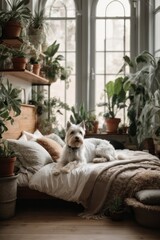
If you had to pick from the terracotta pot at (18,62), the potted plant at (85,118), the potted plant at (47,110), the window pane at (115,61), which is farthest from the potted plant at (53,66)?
the terracotta pot at (18,62)

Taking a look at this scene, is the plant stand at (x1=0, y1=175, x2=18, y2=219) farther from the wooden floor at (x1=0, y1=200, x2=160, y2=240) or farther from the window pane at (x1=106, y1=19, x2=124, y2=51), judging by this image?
the window pane at (x1=106, y1=19, x2=124, y2=51)

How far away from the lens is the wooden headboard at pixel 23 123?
3.87m

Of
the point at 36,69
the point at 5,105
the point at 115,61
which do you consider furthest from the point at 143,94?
the point at 5,105

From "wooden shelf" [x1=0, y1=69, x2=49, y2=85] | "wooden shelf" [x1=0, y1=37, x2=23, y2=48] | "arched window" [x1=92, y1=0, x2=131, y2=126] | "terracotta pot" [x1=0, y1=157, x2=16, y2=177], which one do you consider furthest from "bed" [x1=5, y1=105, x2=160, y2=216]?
"arched window" [x1=92, y1=0, x2=131, y2=126]

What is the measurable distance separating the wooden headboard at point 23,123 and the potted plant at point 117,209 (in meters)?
1.43

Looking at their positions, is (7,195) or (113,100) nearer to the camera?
(7,195)

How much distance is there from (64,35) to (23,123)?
75.4 inches

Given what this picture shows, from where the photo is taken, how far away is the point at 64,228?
2.88 metres

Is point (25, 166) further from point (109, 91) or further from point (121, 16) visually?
point (121, 16)

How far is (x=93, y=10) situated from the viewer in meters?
5.48

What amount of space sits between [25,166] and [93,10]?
314 centimetres

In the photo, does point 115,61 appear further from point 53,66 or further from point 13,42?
point 13,42

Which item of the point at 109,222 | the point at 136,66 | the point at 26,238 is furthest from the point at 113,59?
the point at 26,238

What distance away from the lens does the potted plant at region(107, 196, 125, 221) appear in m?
3.04
